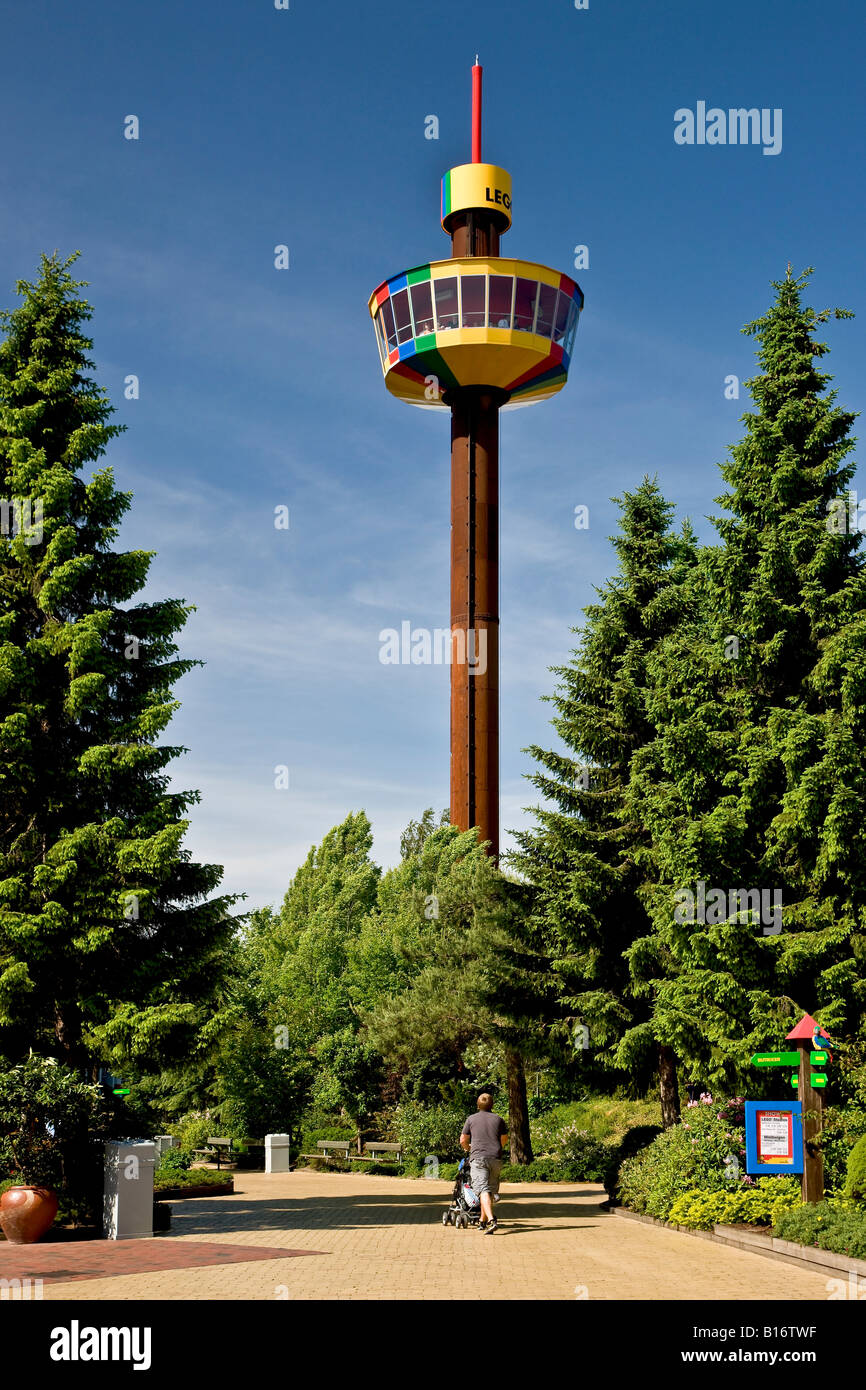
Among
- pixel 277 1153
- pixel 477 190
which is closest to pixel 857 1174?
pixel 277 1153

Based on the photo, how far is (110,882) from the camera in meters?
19.0

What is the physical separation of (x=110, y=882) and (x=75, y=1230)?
4.81 m

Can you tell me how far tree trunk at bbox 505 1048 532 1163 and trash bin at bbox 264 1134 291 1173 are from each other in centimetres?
576

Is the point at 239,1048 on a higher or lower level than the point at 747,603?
lower

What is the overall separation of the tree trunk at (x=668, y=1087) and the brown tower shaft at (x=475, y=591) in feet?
90.4

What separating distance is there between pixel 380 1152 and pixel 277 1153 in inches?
182

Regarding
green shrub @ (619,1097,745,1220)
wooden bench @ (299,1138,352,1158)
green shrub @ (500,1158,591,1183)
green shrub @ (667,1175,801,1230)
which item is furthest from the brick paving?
wooden bench @ (299,1138,352,1158)

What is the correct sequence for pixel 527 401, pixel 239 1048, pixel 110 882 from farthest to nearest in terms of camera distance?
pixel 527 401
pixel 239 1048
pixel 110 882

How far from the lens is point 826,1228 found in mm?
14578

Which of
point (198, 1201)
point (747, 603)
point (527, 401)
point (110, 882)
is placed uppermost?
point (527, 401)

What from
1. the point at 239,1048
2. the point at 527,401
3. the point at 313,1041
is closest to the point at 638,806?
the point at 239,1048

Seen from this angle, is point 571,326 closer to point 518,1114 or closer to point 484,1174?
point 518,1114

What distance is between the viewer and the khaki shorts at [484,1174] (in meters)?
17.5

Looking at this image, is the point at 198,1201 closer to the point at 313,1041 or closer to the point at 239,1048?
the point at 239,1048
